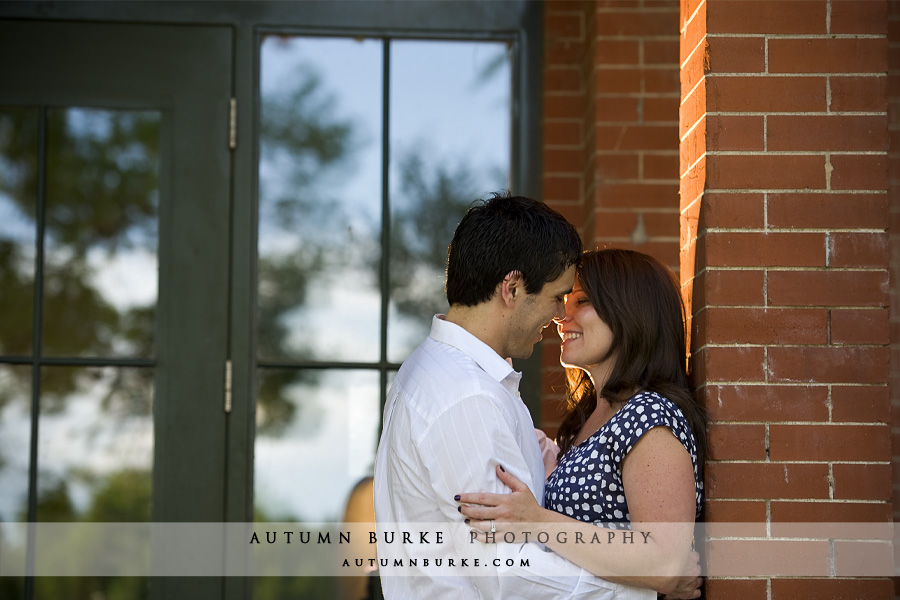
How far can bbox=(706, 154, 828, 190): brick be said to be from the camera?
9.18 ft

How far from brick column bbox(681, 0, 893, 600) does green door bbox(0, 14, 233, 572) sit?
→ 2.05 metres

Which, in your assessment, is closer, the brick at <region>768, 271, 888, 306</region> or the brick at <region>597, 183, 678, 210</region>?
the brick at <region>768, 271, 888, 306</region>

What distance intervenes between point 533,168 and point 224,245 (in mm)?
1242

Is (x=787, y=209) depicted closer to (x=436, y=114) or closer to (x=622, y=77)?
(x=622, y=77)

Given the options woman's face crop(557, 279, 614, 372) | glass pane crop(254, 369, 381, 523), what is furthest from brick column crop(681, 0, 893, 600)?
glass pane crop(254, 369, 381, 523)

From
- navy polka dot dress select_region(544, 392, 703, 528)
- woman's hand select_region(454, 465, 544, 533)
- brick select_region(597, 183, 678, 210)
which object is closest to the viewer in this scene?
woman's hand select_region(454, 465, 544, 533)

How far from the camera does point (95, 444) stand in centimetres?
407

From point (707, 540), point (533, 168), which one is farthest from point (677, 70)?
point (707, 540)

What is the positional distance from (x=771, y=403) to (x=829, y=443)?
173 mm

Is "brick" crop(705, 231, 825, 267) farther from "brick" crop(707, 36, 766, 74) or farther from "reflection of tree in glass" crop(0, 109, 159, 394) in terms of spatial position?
"reflection of tree in glass" crop(0, 109, 159, 394)

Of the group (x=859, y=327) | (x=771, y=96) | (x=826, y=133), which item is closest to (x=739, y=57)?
(x=771, y=96)

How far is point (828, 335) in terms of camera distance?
2.76m

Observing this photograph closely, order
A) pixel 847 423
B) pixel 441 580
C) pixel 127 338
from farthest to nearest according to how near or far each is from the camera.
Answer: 1. pixel 127 338
2. pixel 847 423
3. pixel 441 580

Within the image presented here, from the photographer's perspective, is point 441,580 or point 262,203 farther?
point 262,203
